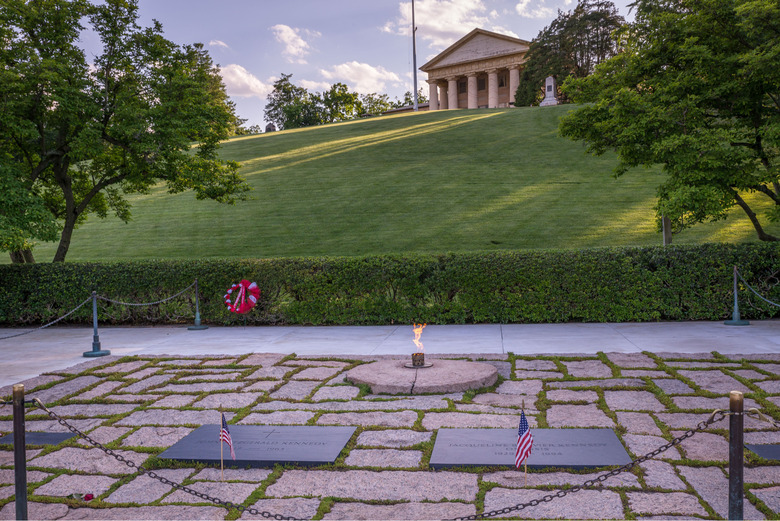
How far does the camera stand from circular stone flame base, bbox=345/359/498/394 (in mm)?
6895

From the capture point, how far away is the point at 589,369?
25.6 feet

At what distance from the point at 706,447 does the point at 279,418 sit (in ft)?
13.3

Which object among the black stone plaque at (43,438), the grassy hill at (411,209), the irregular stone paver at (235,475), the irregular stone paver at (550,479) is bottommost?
the irregular stone paver at (235,475)

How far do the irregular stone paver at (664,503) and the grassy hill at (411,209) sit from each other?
17.8m

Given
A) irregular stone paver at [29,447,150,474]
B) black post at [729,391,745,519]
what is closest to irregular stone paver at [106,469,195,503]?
irregular stone paver at [29,447,150,474]

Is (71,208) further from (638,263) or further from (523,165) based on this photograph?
(523,165)

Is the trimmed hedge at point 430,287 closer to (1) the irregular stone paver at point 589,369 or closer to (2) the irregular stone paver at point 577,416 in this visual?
(1) the irregular stone paver at point 589,369

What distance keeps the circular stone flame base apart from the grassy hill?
46.7 feet

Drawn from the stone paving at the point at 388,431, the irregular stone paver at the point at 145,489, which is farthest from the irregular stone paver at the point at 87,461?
the irregular stone paver at the point at 145,489

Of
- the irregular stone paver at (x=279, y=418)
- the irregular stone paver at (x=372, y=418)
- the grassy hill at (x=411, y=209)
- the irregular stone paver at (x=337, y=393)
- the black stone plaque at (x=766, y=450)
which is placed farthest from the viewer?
the grassy hill at (x=411, y=209)

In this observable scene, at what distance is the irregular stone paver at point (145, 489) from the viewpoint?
13.9 feet

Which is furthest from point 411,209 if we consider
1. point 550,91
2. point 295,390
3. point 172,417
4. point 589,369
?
point 550,91

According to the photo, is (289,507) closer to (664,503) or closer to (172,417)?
(664,503)

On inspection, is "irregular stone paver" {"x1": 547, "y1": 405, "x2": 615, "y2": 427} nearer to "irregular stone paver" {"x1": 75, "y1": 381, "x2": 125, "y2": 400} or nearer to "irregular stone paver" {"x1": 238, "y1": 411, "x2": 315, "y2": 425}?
"irregular stone paver" {"x1": 238, "y1": 411, "x2": 315, "y2": 425}
